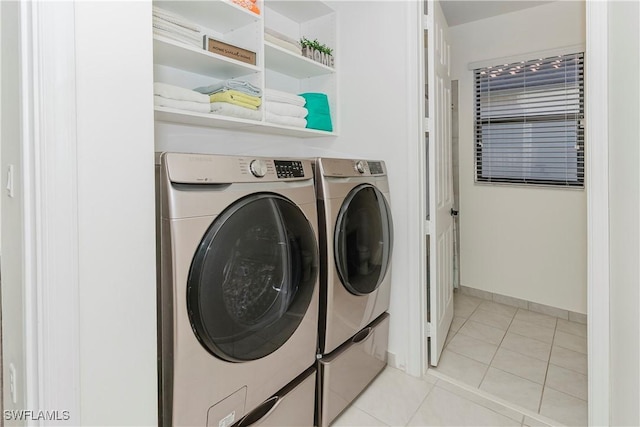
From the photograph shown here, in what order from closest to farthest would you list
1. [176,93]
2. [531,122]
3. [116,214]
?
1. [116,214]
2. [176,93]
3. [531,122]

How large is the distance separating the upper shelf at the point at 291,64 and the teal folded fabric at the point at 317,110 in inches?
6.5

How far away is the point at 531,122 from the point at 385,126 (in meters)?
1.68

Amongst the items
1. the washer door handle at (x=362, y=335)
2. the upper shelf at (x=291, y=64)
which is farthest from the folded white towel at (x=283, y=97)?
the washer door handle at (x=362, y=335)

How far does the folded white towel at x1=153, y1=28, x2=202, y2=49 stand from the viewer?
1.41m

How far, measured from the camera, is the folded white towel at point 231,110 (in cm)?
161

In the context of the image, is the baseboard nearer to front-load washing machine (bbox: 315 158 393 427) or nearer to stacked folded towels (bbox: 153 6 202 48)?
front-load washing machine (bbox: 315 158 393 427)

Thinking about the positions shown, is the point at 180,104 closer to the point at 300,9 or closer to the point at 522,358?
the point at 300,9

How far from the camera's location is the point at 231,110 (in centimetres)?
162

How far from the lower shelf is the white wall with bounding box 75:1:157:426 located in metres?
0.49

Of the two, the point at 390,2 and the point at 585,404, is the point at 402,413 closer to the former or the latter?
the point at 585,404

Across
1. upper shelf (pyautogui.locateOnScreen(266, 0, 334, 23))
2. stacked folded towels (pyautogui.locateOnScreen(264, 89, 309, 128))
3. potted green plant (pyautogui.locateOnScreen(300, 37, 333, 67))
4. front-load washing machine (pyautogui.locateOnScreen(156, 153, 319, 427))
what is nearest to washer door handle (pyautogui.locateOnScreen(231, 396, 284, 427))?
front-load washing machine (pyautogui.locateOnScreen(156, 153, 319, 427))

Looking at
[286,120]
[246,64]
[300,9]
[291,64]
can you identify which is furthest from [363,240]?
[300,9]

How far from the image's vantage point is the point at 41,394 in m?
0.81

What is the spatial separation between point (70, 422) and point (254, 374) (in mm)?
540
